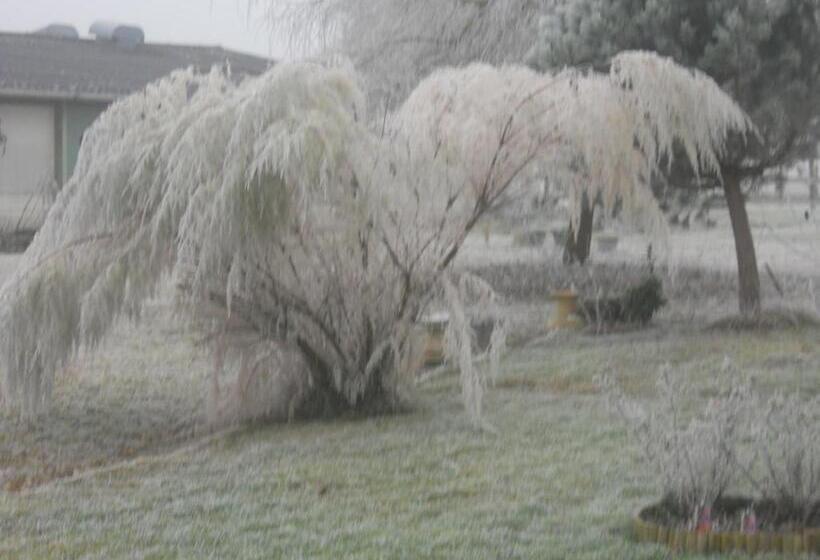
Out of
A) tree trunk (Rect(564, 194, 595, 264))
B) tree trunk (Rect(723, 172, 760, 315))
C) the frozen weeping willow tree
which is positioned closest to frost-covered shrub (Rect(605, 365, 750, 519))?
the frozen weeping willow tree

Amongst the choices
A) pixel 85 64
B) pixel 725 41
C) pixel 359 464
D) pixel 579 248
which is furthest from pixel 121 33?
pixel 359 464

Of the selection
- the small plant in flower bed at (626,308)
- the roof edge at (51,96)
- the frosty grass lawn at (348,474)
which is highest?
the roof edge at (51,96)

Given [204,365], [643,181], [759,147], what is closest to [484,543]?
[643,181]

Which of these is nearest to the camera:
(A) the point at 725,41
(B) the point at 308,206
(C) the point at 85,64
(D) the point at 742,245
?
(B) the point at 308,206

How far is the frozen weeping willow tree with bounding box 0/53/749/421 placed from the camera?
26.3 ft

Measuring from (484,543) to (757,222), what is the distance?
9.96m

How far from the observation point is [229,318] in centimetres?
873

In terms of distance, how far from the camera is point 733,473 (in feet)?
18.3

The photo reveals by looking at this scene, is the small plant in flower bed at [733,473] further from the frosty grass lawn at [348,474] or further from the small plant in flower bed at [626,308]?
the small plant in flower bed at [626,308]

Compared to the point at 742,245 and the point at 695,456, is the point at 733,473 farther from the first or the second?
the point at 742,245

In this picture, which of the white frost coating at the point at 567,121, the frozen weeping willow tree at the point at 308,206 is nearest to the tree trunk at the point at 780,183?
the white frost coating at the point at 567,121

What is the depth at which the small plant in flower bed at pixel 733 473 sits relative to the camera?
543 centimetres

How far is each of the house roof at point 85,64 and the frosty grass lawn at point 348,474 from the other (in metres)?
7.46

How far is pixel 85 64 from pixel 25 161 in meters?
1.94
